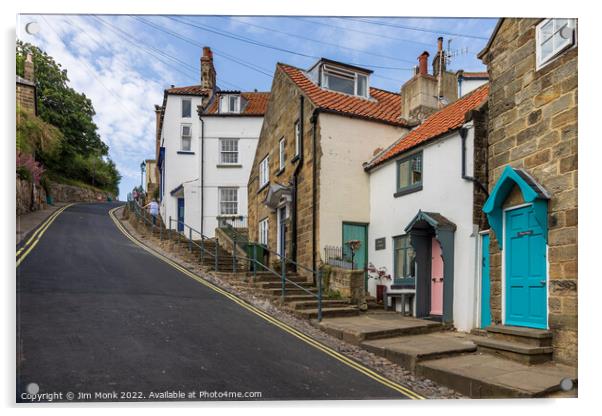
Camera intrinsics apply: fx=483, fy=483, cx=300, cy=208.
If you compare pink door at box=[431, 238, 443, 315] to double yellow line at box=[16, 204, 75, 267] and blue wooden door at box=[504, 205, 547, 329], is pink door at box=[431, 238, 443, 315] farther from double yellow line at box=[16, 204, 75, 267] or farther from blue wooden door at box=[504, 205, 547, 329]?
double yellow line at box=[16, 204, 75, 267]

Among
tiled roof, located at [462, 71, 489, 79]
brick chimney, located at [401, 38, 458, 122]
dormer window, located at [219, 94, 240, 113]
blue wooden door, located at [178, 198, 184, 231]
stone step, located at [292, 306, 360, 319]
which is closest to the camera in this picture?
stone step, located at [292, 306, 360, 319]

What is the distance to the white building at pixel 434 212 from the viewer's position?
28.9ft

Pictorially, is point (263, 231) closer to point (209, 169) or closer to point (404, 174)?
point (209, 169)

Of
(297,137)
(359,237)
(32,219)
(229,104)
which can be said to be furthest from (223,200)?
(32,219)

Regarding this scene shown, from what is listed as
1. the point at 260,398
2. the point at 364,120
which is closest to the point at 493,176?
the point at 260,398

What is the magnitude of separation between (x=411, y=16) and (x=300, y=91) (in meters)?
6.46

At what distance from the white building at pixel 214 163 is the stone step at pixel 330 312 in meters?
5.80

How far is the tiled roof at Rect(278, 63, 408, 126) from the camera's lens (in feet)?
39.4

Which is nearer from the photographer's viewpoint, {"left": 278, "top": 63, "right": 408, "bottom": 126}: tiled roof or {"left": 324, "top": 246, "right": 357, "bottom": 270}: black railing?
{"left": 324, "top": 246, "right": 357, "bottom": 270}: black railing

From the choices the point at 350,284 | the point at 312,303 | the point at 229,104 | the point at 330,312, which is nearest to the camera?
the point at 330,312

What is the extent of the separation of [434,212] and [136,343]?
6.26m

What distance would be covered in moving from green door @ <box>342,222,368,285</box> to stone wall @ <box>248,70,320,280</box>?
84cm

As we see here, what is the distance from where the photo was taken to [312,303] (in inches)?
396

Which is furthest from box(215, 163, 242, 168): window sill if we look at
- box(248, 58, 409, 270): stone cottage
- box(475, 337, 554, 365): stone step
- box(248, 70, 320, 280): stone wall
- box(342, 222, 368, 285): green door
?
box(475, 337, 554, 365): stone step
